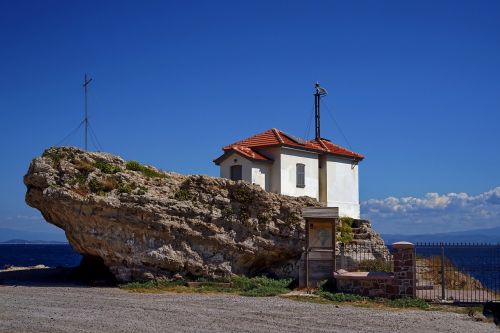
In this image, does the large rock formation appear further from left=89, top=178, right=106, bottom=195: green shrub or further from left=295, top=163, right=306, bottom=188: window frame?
left=295, top=163, right=306, bottom=188: window frame

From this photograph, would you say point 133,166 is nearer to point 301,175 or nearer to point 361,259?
point 301,175

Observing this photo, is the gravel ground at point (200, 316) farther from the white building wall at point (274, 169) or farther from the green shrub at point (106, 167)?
the white building wall at point (274, 169)

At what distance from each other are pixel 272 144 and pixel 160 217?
28.2 feet

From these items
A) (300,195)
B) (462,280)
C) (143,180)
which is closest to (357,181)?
(300,195)

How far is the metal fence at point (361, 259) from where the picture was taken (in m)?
26.6

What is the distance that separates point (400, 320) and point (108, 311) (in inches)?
358

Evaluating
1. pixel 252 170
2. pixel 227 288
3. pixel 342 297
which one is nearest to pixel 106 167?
pixel 252 170

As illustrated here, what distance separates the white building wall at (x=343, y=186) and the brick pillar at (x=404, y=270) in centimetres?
1252

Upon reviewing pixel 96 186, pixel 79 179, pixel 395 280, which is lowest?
pixel 395 280

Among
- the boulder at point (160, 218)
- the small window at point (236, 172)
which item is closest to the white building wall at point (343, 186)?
the boulder at point (160, 218)

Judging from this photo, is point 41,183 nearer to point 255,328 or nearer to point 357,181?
point 255,328

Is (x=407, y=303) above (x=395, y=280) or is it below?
below

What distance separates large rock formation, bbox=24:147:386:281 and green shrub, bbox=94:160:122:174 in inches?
1.9

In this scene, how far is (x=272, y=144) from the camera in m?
32.7
